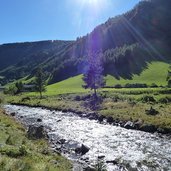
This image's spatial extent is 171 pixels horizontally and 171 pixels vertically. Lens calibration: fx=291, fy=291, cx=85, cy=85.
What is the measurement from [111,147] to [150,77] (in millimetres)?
114433

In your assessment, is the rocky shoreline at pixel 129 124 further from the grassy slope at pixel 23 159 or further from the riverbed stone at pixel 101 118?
the grassy slope at pixel 23 159

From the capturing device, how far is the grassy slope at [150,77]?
137738 mm

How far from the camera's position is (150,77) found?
146250 mm

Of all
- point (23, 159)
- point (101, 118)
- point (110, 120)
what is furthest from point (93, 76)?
point (23, 159)

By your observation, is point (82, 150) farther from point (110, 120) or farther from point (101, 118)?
point (101, 118)

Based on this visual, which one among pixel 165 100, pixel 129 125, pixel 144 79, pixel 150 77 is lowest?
pixel 129 125

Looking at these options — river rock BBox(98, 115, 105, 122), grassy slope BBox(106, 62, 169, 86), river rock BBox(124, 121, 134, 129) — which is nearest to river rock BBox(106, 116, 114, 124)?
river rock BBox(98, 115, 105, 122)

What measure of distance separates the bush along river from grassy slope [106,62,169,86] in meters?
87.7

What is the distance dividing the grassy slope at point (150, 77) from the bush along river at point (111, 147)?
288ft

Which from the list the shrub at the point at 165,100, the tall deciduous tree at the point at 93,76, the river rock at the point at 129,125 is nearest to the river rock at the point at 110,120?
the river rock at the point at 129,125

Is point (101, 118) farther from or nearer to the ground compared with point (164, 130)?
farther from the ground

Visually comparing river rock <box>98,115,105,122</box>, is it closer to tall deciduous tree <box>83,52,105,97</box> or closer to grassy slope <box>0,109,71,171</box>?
grassy slope <box>0,109,71,171</box>

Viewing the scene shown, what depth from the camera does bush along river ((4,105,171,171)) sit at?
28750 mm

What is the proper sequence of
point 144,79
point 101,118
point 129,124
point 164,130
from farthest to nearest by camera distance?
point 144,79 < point 101,118 < point 129,124 < point 164,130
